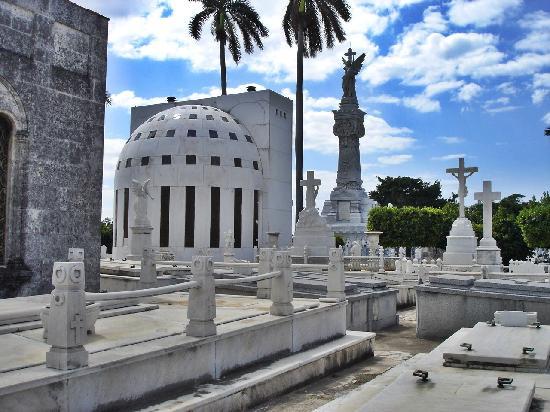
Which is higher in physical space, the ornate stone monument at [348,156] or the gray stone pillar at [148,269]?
the ornate stone monument at [348,156]

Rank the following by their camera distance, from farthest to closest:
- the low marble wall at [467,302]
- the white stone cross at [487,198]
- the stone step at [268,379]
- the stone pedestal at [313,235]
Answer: the stone pedestal at [313,235] → the white stone cross at [487,198] → the low marble wall at [467,302] → the stone step at [268,379]

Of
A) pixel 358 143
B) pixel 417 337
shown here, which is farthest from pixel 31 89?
pixel 358 143

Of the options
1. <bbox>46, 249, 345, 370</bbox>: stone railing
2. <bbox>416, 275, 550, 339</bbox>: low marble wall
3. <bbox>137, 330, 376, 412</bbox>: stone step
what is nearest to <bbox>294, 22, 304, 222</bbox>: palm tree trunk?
<bbox>416, 275, 550, 339</bbox>: low marble wall

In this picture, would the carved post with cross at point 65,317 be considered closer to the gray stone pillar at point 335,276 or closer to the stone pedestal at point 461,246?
the gray stone pillar at point 335,276

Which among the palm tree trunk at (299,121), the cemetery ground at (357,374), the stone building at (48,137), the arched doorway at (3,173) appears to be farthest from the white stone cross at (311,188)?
the arched doorway at (3,173)

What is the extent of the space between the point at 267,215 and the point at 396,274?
2538 centimetres

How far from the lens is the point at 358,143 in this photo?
57062 millimetres

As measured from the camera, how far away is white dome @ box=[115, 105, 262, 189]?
4309cm

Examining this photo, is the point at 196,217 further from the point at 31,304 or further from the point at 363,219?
the point at 31,304

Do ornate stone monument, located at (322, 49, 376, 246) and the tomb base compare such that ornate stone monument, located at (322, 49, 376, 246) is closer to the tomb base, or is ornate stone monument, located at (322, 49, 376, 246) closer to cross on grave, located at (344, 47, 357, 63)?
cross on grave, located at (344, 47, 357, 63)

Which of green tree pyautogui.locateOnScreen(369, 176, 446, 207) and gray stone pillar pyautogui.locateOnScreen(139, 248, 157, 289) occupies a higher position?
green tree pyautogui.locateOnScreen(369, 176, 446, 207)

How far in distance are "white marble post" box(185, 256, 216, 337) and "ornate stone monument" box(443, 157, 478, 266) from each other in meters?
21.4

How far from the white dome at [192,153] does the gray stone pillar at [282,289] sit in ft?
111

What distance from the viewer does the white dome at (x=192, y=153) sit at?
43094 millimetres
